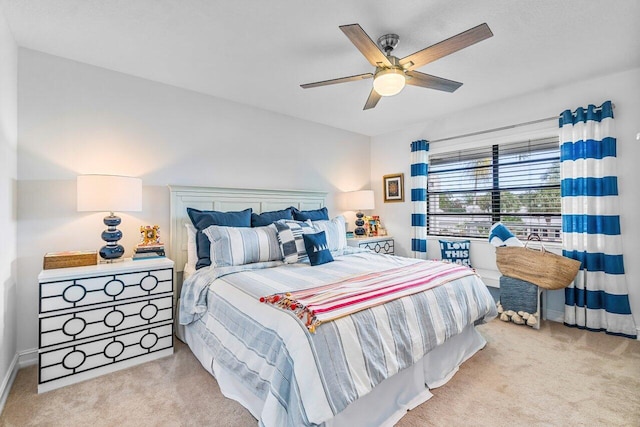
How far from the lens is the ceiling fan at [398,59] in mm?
1696

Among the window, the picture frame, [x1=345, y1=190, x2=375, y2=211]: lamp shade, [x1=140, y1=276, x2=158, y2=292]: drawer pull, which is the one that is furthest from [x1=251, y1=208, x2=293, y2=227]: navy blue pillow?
the window

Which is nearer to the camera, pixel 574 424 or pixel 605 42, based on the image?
pixel 574 424

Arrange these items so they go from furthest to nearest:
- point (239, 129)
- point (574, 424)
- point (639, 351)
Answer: point (239, 129), point (639, 351), point (574, 424)

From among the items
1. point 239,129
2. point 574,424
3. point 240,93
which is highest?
point 240,93

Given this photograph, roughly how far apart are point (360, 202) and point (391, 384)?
286 cm

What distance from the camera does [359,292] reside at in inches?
68.7

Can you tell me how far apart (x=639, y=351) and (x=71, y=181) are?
4.91 metres

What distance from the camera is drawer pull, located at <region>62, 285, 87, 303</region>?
2.02 m

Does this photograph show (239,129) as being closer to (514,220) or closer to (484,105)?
(484,105)

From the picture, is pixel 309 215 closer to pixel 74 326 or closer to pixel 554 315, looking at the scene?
pixel 74 326

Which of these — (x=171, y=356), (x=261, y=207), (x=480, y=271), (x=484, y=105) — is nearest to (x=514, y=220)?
(x=480, y=271)

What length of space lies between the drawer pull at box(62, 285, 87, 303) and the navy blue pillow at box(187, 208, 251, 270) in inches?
31.0

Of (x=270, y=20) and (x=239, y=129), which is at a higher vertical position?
(x=270, y=20)

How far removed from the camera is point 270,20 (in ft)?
6.50
